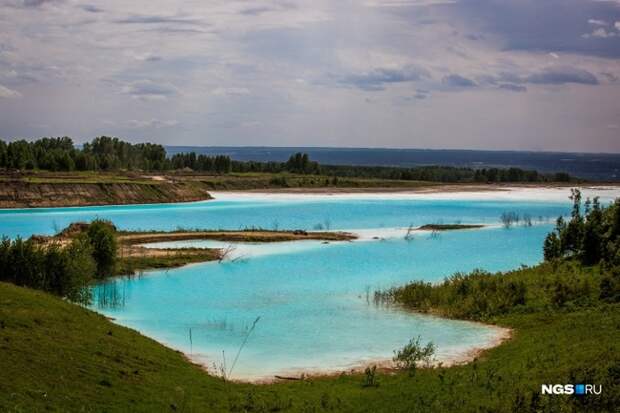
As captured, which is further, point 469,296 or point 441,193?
point 441,193

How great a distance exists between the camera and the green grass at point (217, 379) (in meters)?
14.9

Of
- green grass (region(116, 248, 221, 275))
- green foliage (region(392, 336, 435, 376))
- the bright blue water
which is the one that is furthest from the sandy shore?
green foliage (region(392, 336, 435, 376))

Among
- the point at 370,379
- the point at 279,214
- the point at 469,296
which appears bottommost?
the point at 370,379

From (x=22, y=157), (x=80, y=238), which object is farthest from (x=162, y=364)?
(x=22, y=157)

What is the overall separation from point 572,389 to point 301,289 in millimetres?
20456

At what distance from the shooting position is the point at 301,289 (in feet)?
114

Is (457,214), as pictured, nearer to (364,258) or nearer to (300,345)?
(364,258)

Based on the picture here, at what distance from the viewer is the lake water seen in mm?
23438

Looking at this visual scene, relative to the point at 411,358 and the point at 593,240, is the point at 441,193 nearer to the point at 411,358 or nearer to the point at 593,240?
the point at 593,240

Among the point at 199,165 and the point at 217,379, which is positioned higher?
the point at 199,165

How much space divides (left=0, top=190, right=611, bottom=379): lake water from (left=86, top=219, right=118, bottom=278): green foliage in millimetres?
759

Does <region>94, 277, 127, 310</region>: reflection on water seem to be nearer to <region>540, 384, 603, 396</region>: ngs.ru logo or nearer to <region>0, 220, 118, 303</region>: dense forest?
<region>0, 220, 118, 303</region>: dense forest

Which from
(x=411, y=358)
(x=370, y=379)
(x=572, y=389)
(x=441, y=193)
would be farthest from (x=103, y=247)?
(x=441, y=193)

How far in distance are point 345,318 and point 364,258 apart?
17.7 metres
